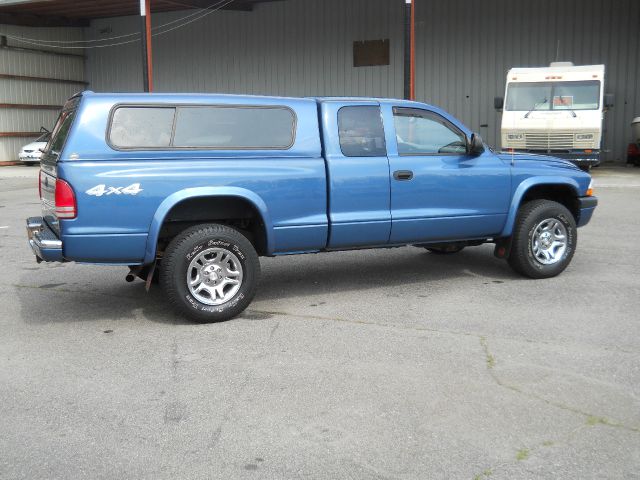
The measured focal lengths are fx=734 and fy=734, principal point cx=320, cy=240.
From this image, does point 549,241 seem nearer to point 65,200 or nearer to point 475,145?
point 475,145

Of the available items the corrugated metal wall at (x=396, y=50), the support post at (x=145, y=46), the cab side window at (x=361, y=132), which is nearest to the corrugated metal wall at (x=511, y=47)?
the corrugated metal wall at (x=396, y=50)

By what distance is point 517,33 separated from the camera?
87.8 feet

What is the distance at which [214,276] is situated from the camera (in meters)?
5.94

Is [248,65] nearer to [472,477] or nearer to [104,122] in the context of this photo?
[104,122]

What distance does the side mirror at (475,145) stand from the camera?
6.83 m

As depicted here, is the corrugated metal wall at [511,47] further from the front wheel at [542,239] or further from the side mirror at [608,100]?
the front wheel at [542,239]

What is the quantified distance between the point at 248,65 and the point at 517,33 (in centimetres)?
1132

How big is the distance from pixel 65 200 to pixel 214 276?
50.9 inches

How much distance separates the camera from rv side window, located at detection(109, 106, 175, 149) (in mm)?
5672

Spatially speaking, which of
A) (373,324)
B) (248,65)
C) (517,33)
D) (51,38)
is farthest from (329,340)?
(51,38)

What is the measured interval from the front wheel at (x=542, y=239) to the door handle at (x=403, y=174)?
1.40 metres

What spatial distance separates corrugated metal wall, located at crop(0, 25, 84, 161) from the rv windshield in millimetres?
21438

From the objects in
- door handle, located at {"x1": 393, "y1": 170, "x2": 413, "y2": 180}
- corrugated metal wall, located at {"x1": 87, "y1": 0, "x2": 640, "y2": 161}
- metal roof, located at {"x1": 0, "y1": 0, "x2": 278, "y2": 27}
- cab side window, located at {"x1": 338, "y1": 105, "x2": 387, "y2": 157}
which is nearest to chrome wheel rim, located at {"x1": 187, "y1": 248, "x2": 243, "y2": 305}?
cab side window, located at {"x1": 338, "y1": 105, "x2": 387, "y2": 157}

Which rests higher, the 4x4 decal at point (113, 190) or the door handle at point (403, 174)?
the door handle at point (403, 174)
